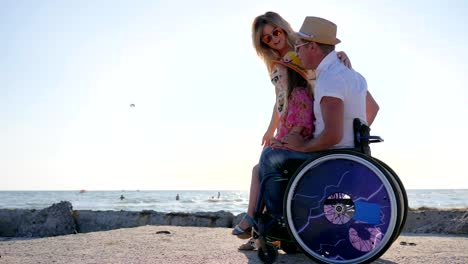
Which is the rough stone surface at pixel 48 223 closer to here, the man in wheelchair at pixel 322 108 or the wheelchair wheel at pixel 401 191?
the man in wheelchair at pixel 322 108

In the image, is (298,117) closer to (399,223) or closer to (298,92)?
(298,92)

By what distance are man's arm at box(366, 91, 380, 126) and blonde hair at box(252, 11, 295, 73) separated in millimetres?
642

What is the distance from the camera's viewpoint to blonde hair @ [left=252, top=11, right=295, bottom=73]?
3494 mm

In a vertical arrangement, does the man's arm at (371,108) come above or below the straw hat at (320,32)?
below

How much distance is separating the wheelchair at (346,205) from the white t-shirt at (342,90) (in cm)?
6

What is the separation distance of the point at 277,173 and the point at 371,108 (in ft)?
2.68

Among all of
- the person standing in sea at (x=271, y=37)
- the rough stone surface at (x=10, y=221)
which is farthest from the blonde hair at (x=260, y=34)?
the rough stone surface at (x=10, y=221)

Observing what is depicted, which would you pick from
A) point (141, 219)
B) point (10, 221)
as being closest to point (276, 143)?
point (141, 219)

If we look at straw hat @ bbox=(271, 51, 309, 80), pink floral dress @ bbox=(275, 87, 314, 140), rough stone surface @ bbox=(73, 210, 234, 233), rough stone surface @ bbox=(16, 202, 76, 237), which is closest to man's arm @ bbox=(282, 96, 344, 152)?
pink floral dress @ bbox=(275, 87, 314, 140)

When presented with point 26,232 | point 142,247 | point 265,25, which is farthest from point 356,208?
point 26,232

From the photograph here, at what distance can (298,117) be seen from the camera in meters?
3.02

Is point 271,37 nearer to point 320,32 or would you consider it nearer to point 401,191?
point 320,32

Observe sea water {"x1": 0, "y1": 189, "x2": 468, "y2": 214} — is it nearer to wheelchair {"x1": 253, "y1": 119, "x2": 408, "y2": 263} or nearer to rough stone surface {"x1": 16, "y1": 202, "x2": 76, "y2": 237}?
rough stone surface {"x1": 16, "y1": 202, "x2": 76, "y2": 237}

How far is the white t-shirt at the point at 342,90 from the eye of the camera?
2.76 metres
